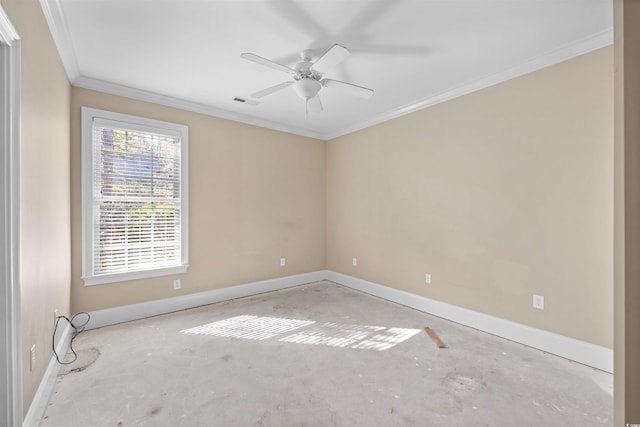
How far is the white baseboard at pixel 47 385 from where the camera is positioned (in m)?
1.65

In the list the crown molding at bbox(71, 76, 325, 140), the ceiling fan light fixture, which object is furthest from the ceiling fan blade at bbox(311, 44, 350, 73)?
the crown molding at bbox(71, 76, 325, 140)

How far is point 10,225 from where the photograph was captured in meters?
1.37

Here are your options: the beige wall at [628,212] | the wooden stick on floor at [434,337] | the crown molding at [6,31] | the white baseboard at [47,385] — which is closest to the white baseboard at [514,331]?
the wooden stick on floor at [434,337]

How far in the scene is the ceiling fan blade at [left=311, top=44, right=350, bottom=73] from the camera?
1.93 metres

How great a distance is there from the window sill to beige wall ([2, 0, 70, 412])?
1.50ft

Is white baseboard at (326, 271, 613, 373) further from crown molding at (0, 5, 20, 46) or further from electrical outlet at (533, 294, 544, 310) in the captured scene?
crown molding at (0, 5, 20, 46)

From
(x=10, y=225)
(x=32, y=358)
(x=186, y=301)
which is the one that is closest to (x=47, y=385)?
(x=32, y=358)

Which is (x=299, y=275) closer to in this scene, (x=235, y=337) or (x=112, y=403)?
(x=235, y=337)

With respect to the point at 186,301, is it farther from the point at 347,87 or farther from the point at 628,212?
the point at 628,212

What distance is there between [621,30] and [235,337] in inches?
131

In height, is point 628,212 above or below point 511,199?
below

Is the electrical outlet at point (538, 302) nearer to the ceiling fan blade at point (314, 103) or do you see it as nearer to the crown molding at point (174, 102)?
the ceiling fan blade at point (314, 103)

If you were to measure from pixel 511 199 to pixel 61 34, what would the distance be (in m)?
4.17

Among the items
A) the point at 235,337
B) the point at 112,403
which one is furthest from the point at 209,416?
the point at 235,337
